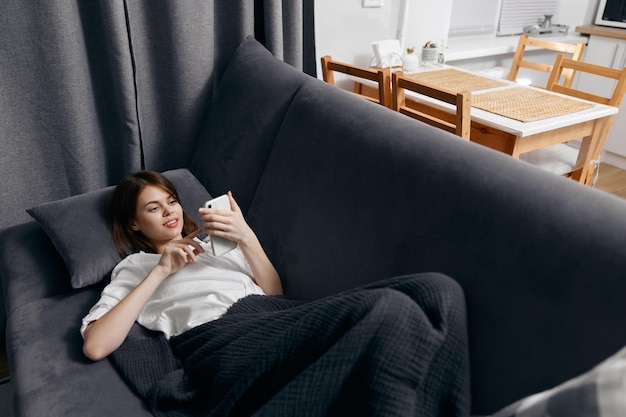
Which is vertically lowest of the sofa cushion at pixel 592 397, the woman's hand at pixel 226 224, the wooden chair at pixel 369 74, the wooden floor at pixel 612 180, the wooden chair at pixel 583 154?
the wooden floor at pixel 612 180

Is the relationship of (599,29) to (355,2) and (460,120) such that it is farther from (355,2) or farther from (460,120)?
(460,120)

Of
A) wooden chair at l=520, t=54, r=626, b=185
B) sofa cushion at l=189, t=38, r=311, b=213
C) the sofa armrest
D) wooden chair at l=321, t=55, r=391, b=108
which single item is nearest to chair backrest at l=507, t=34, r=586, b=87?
wooden chair at l=520, t=54, r=626, b=185

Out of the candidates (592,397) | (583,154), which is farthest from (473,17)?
(592,397)

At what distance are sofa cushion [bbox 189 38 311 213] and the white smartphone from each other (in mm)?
375

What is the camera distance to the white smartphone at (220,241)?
1.28m

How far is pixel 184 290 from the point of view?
1302 mm

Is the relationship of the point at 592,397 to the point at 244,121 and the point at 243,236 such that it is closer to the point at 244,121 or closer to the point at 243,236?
the point at 243,236

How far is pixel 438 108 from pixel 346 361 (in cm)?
172

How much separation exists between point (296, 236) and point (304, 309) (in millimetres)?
460

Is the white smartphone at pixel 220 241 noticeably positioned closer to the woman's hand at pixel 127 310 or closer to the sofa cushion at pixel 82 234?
the woman's hand at pixel 127 310

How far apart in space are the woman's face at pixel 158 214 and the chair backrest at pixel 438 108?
1052 mm

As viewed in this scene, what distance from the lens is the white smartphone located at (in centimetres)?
128

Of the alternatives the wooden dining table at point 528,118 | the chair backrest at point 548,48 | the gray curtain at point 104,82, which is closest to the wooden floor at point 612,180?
the chair backrest at point 548,48

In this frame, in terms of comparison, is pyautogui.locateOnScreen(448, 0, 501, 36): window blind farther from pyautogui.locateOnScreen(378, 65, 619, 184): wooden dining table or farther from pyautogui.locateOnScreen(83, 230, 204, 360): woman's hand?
pyautogui.locateOnScreen(83, 230, 204, 360): woman's hand
